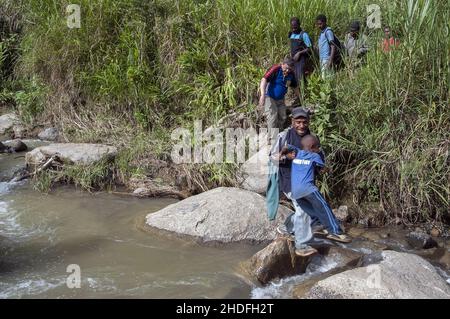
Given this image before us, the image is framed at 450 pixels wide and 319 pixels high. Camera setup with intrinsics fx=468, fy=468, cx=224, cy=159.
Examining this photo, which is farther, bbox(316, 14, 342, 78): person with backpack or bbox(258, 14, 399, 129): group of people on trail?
bbox(316, 14, 342, 78): person with backpack

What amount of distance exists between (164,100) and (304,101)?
2552 mm

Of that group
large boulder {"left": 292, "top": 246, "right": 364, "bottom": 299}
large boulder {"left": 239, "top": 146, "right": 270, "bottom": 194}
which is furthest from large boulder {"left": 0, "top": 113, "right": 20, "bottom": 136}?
large boulder {"left": 292, "top": 246, "right": 364, "bottom": 299}

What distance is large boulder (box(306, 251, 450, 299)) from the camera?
3641mm

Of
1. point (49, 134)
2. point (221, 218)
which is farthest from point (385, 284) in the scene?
point (49, 134)

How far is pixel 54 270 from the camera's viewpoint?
14.2ft

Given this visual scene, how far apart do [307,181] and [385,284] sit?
1.07 meters

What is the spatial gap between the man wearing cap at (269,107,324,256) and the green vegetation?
142 centimetres

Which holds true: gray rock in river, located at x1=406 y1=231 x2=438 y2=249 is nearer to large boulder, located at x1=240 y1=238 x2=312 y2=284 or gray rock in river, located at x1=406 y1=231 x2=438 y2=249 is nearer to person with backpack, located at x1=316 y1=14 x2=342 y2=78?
large boulder, located at x1=240 y1=238 x2=312 y2=284

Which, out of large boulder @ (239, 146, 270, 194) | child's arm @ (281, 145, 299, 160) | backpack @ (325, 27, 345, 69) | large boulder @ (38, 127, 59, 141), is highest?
backpack @ (325, 27, 345, 69)

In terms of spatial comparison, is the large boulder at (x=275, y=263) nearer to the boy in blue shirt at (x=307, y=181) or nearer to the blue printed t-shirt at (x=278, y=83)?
the boy in blue shirt at (x=307, y=181)

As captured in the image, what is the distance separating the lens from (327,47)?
657 centimetres

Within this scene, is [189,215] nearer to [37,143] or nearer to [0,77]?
[37,143]

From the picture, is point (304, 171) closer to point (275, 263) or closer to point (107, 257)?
point (275, 263)
